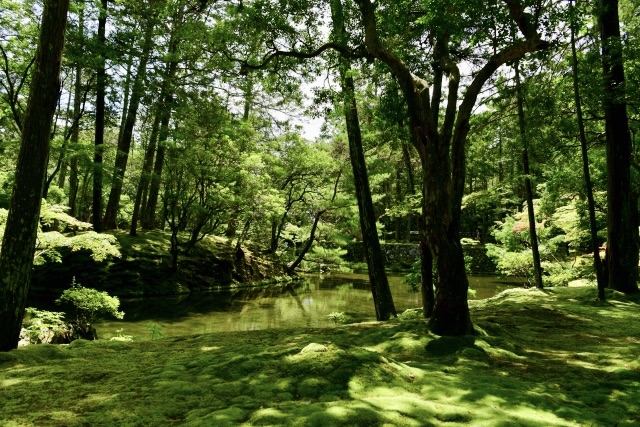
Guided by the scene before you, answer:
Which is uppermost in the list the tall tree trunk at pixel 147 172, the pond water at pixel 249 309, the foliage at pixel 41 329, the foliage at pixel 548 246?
the tall tree trunk at pixel 147 172

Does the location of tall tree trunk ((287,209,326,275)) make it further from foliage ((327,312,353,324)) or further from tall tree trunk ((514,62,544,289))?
tall tree trunk ((514,62,544,289))

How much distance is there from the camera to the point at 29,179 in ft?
17.3

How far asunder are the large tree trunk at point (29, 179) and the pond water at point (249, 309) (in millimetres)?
3770

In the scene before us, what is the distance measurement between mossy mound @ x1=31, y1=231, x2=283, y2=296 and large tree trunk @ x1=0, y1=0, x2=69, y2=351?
889cm

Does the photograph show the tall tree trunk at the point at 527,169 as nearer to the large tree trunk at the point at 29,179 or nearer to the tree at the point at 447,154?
the tree at the point at 447,154

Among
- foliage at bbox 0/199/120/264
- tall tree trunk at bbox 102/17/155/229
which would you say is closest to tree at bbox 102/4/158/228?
tall tree trunk at bbox 102/17/155/229

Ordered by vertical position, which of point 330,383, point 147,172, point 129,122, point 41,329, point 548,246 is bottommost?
point 41,329

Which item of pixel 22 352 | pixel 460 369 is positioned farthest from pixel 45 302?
pixel 460 369

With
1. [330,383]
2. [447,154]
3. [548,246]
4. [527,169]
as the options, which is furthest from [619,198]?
[330,383]

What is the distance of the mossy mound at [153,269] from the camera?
15766 mm

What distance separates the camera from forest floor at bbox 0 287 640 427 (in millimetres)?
2906

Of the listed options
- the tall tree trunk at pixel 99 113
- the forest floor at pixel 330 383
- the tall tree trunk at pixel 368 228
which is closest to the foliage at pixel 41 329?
the forest floor at pixel 330 383

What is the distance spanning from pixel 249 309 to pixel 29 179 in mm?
10856

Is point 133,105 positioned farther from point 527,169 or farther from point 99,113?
point 527,169
